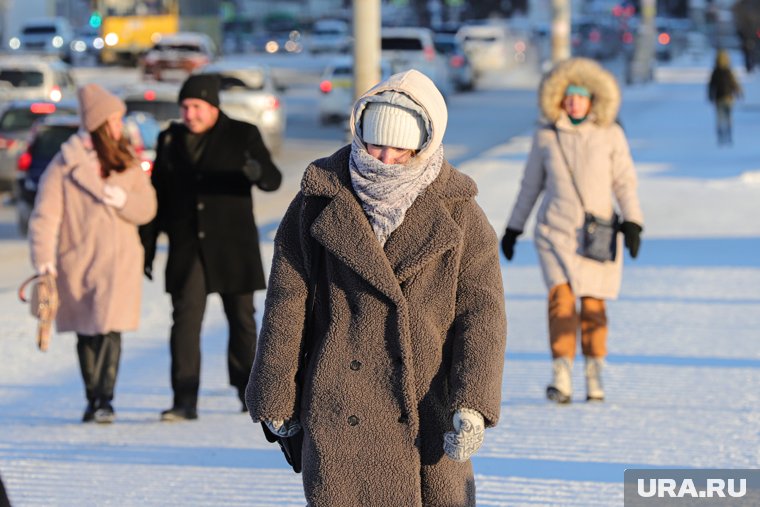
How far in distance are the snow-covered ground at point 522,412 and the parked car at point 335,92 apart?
18.2 metres

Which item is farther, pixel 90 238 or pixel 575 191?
pixel 575 191

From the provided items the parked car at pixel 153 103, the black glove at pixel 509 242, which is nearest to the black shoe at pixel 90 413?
the black glove at pixel 509 242

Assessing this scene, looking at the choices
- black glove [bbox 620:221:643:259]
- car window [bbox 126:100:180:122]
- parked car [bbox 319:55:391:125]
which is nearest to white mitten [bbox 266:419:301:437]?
black glove [bbox 620:221:643:259]

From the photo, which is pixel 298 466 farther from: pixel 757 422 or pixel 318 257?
pixel 757 422

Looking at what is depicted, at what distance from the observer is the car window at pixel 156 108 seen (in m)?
21.6

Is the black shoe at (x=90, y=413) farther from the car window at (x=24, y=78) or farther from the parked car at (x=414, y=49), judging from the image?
the parked car at (x=414, y=49)

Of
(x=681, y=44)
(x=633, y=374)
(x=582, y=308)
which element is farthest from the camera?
(x=681, y=44)

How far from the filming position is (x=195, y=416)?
7.21 m

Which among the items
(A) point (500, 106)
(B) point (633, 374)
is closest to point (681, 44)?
(A) point (500, 106)

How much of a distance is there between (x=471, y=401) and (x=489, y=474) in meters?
2.49

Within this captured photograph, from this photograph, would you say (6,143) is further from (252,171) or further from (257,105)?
(252,171)

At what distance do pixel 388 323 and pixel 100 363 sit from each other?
359 cm

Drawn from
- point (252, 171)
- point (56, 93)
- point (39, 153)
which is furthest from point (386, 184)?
point (56, 93)

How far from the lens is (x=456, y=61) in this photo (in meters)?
44.4
